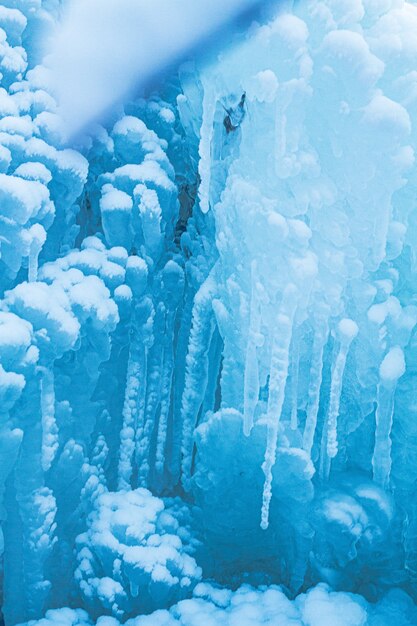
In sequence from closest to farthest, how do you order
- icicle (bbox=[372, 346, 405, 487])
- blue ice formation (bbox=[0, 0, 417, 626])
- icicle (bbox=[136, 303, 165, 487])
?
blue ice formation (bbox=[0, 0, 417, 626])
icicle (bbox=[372, 346, 405, 487])
icicle (bbox=[136, 303, 165, 487])

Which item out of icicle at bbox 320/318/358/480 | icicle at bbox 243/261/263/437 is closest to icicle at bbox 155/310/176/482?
icicle at bbox 243/261/263/437

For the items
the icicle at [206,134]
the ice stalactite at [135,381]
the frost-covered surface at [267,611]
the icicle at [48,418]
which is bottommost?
the frost-covered surface at [267,611]

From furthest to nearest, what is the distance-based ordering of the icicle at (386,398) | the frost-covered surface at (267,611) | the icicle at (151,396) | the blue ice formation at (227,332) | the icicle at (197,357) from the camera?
the icicle at (151,396) < the icicle at (197,357) < the icicle at (386,398) < the frost-covered surface at (267,611) < the blue ice formation at (227,332)

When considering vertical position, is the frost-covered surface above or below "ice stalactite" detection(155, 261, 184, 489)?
below

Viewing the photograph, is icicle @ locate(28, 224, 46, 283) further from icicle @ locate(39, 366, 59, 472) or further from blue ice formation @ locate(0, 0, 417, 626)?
icicle @ locate(39, 366, 59, 472)

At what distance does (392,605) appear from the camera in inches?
109

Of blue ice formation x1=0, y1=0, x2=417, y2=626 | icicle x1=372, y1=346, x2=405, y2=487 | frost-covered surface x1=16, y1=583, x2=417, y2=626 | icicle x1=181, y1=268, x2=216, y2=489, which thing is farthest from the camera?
icicle x1=181, y1=268, x2=216, y2=489

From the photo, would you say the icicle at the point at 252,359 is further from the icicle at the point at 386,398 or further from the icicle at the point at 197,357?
the icicle at the point at 386,398

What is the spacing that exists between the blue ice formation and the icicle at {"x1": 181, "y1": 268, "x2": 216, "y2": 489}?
0.01 metres

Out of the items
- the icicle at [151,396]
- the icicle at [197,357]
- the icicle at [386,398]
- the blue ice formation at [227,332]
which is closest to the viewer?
the blue ice formation at [227,332]

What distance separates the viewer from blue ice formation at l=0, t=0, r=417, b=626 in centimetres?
246

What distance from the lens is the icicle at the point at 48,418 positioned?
2615 mm

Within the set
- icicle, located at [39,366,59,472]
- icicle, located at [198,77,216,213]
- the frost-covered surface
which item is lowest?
the frost-covered surface

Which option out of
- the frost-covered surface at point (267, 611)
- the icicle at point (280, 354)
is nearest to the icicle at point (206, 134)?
the icicle at point (280, 354)
